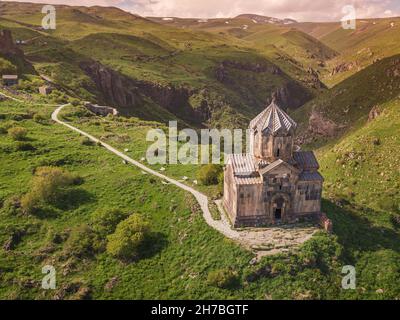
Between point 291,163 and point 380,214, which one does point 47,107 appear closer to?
point 291,163

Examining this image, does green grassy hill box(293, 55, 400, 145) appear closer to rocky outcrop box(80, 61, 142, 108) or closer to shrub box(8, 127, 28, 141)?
rocky outcrop box(80, 61, 142, 108)

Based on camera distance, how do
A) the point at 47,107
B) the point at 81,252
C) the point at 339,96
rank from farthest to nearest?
the point at 339,96, the point at 47,107, the point at 81,252

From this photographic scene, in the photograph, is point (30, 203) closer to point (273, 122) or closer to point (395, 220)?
point (273, 122)

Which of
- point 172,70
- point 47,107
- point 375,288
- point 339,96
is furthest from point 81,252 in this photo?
point 172,70

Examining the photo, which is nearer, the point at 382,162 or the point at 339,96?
the point at 382,162

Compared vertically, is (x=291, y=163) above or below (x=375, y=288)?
above

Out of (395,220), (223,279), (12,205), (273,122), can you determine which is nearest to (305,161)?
(273,122)
